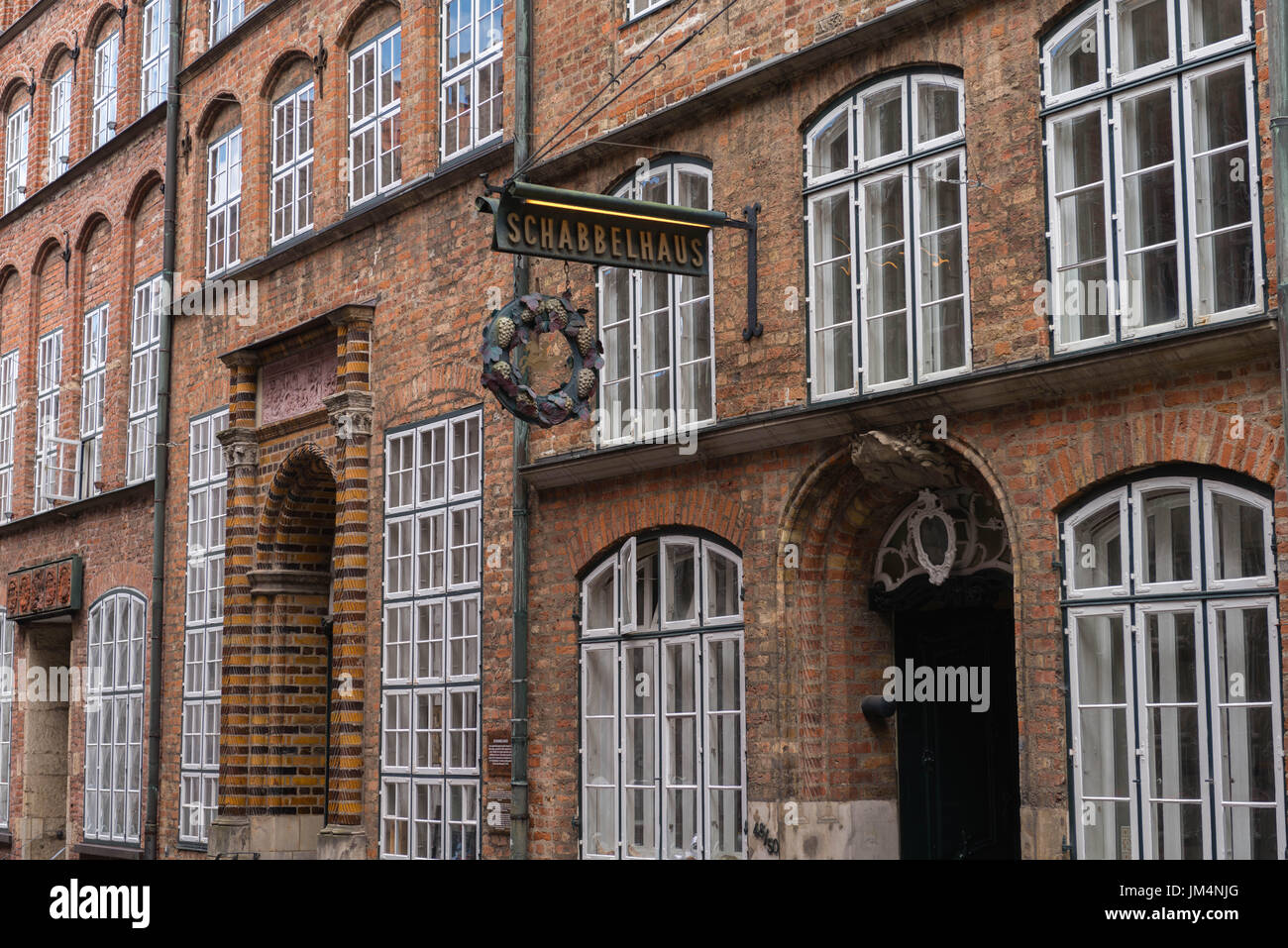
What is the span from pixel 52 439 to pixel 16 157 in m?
5.61

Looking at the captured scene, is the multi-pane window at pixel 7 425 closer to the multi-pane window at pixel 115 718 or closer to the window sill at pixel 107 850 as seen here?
the multi-pane window at pixel 115 718

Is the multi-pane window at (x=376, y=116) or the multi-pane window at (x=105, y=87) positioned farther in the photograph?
the multi-pane window at (x=105, y=87)

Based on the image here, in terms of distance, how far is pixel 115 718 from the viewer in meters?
21.3

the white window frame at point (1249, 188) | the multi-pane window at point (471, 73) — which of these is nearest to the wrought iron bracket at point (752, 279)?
the white window frame at point (1249, 188)

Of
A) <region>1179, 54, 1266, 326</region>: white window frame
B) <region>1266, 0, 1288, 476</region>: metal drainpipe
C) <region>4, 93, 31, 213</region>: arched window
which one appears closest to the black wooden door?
<region>1179, 54, 1266, 326</region>: white window frame

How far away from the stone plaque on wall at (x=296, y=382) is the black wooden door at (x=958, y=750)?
7379 mm

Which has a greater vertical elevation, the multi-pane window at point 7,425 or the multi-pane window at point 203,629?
the multi-pane window at point 7,425

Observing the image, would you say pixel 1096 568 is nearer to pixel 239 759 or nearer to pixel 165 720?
pixel 239 759

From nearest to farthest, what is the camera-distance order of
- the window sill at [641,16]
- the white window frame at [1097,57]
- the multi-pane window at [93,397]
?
the white window frame at [1097,57]
the window sill at [641,16]
the multi-pane window at [93,397]

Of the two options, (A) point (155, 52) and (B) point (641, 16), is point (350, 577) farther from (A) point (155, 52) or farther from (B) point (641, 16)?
(A) point (155, 52)

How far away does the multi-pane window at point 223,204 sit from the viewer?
1975 centimetres

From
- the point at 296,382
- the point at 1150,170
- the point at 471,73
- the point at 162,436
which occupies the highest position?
the point at 471,73

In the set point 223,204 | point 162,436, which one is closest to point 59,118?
point 223,204
